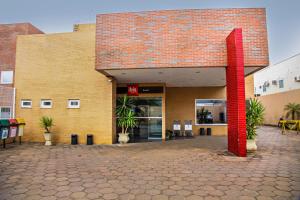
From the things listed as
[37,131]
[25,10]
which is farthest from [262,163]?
[25,10]

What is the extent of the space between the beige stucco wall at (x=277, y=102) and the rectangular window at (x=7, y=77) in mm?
22229

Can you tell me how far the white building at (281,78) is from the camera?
17750 mm

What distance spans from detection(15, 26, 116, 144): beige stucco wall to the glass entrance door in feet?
6.88

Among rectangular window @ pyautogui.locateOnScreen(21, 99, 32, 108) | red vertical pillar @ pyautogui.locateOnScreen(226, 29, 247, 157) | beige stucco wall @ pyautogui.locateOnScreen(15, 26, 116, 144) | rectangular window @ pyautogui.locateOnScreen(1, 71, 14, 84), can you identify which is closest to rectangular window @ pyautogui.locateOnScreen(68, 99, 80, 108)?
beige stucco wall @ pyautogui.locateOnScreen(15, 26, 116, 144)

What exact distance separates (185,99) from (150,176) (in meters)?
9.63

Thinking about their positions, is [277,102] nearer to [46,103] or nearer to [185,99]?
[185,99]

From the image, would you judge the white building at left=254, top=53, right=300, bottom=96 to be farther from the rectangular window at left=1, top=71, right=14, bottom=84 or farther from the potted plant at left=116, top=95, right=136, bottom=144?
the rectangular window at left=1, top=71, right=14, bottom=84

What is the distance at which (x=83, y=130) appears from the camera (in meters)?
9.83

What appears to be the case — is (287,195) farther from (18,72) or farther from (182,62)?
(18,72)

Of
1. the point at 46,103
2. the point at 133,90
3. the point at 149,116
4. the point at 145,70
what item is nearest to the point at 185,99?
the point at 149,116

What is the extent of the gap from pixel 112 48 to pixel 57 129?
4.97m

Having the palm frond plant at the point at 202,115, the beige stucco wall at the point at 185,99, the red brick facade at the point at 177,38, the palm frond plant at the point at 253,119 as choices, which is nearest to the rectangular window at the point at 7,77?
the red brick facade at the point at 177,38

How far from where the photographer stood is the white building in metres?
17.8

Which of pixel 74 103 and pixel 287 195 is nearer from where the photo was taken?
pixel 287 195
